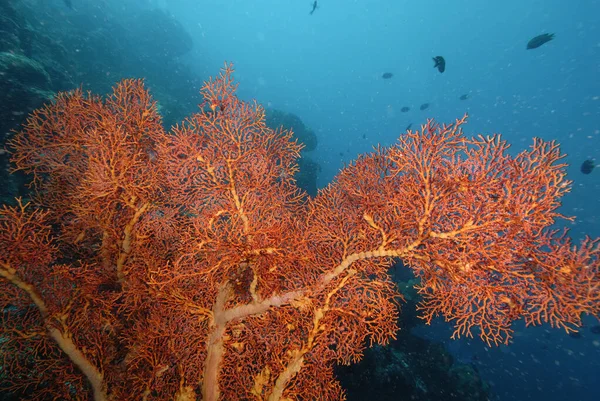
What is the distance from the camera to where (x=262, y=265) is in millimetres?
3398

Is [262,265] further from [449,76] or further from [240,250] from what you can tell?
[449,76]

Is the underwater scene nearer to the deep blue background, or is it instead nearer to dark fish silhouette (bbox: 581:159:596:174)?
dark fish silhouette (bbox: 581:159:596:174)

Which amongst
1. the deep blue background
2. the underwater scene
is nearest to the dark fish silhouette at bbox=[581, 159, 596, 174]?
the underwater scene

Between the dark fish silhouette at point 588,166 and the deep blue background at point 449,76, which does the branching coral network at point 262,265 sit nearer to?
the dark fish silhouette at point 588,166

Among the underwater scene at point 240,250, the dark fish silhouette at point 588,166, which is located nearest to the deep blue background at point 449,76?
the dark fish silhouette at point 588,166

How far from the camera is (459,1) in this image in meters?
111

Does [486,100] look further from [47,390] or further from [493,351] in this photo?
[47,390]

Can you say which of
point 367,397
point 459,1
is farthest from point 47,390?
point 459,1

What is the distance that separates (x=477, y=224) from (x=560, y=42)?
133461 millimetres

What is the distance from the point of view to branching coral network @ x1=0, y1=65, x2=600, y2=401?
9.11 feet

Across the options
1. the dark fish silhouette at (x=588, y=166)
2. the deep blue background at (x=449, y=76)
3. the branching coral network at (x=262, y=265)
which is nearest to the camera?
the branching coral network at (x=262, y=265)

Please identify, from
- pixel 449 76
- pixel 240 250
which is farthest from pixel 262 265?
pixel 449 76

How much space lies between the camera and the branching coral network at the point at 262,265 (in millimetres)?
2777

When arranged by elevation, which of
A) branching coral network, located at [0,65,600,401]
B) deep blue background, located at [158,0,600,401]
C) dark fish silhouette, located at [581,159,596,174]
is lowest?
branching coral network, located at [0,65,600,401]
